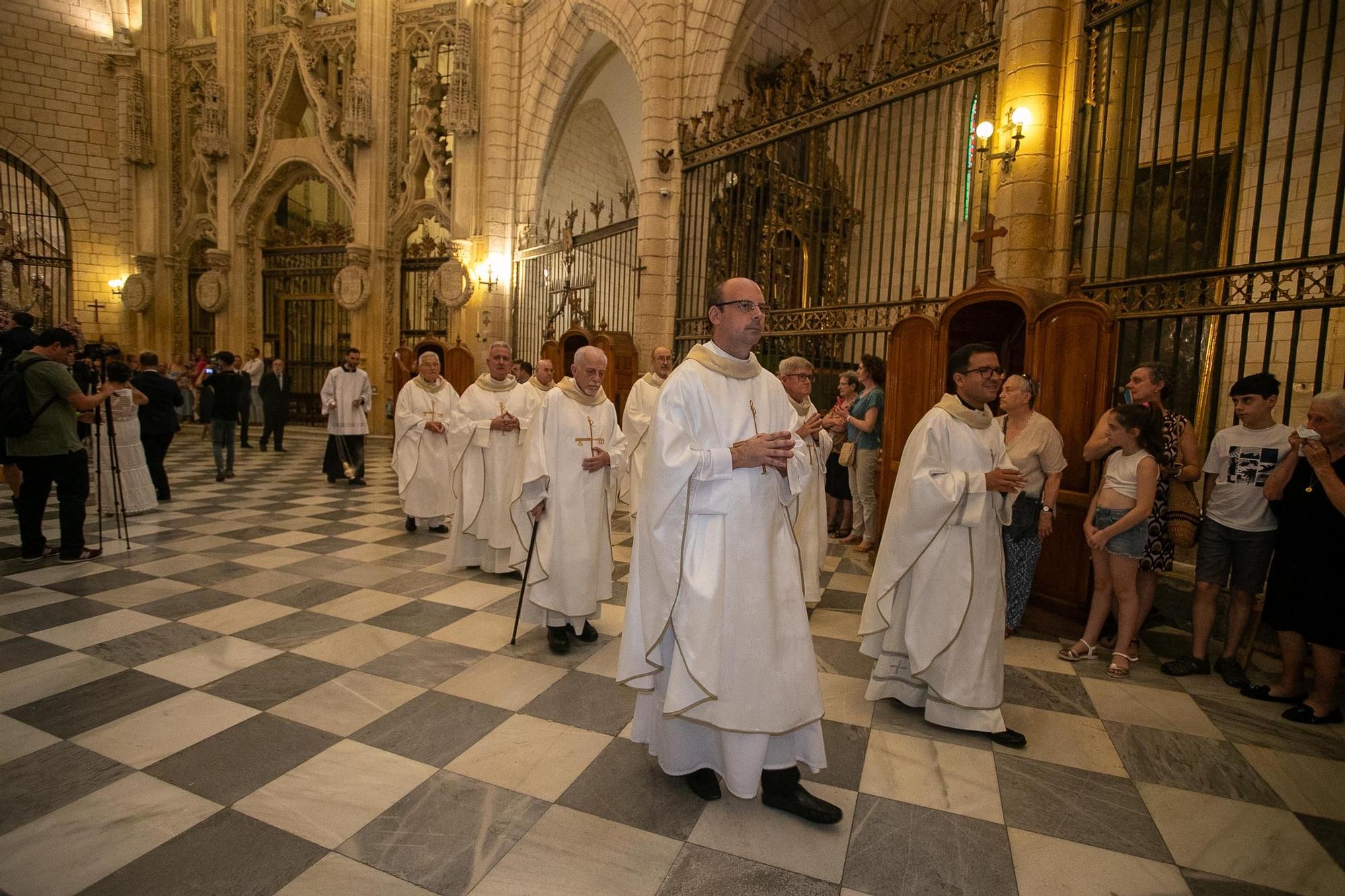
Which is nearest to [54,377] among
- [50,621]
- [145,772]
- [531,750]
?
[50,621]

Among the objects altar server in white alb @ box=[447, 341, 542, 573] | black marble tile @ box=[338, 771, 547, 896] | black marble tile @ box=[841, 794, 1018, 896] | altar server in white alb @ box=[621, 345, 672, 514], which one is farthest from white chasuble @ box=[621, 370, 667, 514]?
black marble tile @ box=[841, 794, 1018, 896]

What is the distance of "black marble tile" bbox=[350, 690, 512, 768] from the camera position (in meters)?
2.83

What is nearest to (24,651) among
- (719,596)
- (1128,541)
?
(719,596)

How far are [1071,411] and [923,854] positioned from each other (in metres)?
3.48

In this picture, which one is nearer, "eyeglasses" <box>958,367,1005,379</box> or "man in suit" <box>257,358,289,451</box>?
"eyeglasses" <box>958,367,1005,379</box>

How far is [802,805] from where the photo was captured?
2.43 meters

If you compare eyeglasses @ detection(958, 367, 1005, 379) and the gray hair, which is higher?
eyeglasses @ detection(958, 367, 1005, 379)

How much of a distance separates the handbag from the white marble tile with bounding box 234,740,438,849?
418 centimetres

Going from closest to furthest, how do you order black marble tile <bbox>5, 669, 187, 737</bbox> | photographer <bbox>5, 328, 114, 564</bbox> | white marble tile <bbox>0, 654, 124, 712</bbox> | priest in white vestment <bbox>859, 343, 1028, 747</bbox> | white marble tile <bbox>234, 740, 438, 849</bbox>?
white marble tile <bbox>234, 740, 438, 849</bbox> → black marble tile <bbox>5, 669, 187, 737</bbox> → priest in white vestment <bbox>859, 343, 1028, 747</bbox> → white marble tile <bbox>0, 654, 124, 712</bbox> → photographer <bbox>5, 328, 114, 564</bbox>

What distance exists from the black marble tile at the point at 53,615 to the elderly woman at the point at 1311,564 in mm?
6402

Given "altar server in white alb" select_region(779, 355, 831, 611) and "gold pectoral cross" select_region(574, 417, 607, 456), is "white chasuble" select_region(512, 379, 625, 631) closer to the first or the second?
"gold pectoral cross" select_region(574, 417, 607, 456)

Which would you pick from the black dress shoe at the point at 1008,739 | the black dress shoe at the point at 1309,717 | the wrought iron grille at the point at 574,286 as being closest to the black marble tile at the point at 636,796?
the black dress shoe at the point at 1008,739

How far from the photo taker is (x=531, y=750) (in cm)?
283

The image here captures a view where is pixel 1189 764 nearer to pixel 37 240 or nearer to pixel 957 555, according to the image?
pixel 957 555
